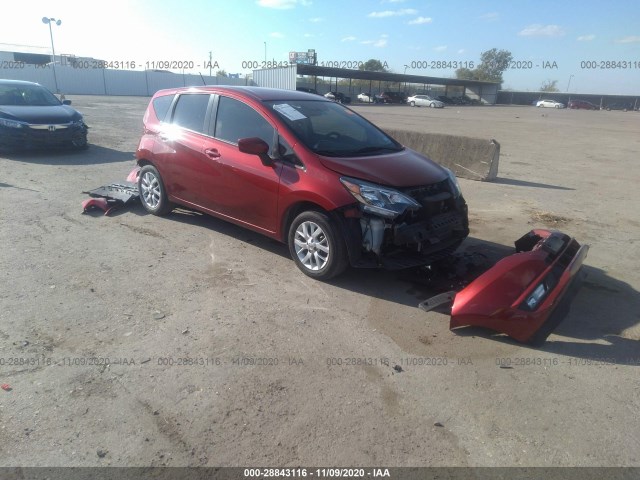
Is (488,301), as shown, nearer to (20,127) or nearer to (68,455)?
(68,455)

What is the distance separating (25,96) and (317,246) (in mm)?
10482

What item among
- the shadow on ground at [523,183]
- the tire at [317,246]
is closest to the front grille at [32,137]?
the tire at [317,246]

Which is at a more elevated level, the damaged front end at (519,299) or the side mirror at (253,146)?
the side mirror at (253,146)

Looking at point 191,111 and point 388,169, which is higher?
point 191,111

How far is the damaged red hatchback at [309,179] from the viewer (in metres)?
4.44

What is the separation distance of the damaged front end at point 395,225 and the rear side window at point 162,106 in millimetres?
3271

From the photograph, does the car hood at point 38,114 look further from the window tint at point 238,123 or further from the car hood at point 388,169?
the car hood at point 388,169

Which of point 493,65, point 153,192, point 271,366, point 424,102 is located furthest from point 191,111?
point 493,65

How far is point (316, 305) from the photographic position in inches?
171

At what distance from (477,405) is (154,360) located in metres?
2.27

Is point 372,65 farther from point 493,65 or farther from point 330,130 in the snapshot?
point 330,130

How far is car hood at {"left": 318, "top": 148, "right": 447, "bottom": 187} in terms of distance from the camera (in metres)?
4.52

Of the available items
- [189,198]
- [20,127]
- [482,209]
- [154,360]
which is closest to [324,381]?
[154,360]

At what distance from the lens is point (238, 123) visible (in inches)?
213
